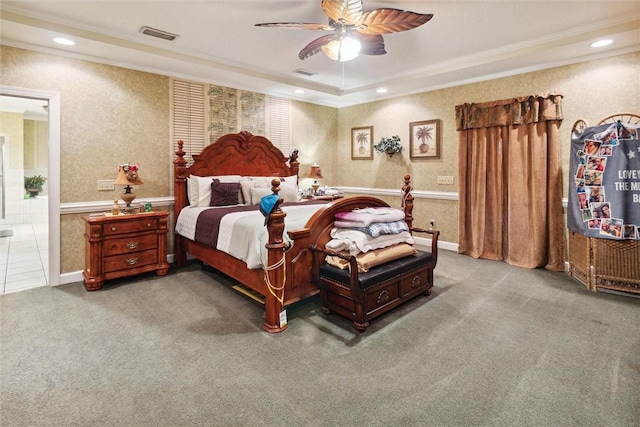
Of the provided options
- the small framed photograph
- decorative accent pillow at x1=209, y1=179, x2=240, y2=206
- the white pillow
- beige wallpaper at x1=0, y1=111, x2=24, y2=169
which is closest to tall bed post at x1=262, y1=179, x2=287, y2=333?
decorative accent pillow at x1=209, y1=179, x2=240, y2=206

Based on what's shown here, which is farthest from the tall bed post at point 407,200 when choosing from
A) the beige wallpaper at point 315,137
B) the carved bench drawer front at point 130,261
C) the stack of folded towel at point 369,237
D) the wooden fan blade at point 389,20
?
the carved bench drawer front at point 130,261

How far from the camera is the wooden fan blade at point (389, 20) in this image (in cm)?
250

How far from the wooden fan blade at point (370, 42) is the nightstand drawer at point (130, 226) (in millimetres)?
3008

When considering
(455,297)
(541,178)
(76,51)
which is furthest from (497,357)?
(76,51)

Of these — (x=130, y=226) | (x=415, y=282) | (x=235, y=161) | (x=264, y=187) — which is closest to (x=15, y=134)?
(x=235, y=161)

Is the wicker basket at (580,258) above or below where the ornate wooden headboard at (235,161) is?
below

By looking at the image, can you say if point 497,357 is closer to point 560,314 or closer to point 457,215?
point 560,314

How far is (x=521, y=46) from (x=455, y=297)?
3.01 metres

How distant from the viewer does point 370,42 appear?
3.08 metres

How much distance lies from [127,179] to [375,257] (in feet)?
9.79

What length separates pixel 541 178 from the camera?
4164 mm

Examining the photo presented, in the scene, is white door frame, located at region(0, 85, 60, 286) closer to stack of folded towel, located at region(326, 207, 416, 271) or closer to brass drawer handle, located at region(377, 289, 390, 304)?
stack of folded towel, located at region(326, 207, 416, 271)

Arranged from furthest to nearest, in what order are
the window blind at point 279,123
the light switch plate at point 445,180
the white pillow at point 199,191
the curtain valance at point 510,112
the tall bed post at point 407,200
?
the window blind at point 279,123 → the light switch plate at point 445,180 → the white pillow at point 199,191 → the curtain valance at point 510,112 → the tall bed post at point 407,200

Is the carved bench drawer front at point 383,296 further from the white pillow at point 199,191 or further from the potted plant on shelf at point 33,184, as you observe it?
the potted plant on shelf at point 33,184
